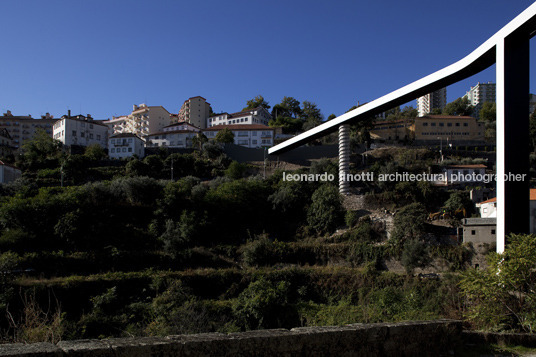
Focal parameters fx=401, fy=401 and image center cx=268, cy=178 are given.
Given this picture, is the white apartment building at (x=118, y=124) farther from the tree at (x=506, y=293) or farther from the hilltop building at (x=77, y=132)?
the tree at (x=506, y=293)

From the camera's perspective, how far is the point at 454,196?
25.0 metres

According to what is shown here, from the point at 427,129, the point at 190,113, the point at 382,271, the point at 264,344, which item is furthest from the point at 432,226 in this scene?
the point at 190,113

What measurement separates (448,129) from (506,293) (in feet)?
149

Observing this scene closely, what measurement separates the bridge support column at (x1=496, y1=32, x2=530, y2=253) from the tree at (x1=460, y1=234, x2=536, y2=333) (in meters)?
5.96

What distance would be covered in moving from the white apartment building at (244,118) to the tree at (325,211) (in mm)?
37906

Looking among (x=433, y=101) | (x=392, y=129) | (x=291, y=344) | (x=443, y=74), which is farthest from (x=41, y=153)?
(x=433, y=101)

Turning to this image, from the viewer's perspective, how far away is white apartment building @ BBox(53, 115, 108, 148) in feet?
155

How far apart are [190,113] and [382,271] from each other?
56140 mm

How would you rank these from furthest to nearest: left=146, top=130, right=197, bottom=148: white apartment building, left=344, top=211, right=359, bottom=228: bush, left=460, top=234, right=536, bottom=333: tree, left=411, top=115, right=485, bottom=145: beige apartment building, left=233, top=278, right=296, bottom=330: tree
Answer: left=146, top=130, right=197, bottom=148: white apartment building
left=411, top=115, right=485, bottom=145: beige apartment building
left=344, top=211, right=359, bottom=228: bush
left=233, top=278, right=296, bottom=330: tree
left=460, top=234, right=536, bottom=333: tree

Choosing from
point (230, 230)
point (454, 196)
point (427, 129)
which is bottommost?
point (230, 230)

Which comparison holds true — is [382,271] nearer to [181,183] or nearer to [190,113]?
[181,183]

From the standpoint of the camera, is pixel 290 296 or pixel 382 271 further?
pixel 382 271

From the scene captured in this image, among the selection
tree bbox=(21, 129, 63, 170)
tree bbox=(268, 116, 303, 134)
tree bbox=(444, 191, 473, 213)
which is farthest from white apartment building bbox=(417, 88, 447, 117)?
tree bbox=(21, 129, 63, 170)

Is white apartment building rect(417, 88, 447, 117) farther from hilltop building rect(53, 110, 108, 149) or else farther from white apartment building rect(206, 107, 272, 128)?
hilltop building rect(53, 110, 108, 149)
